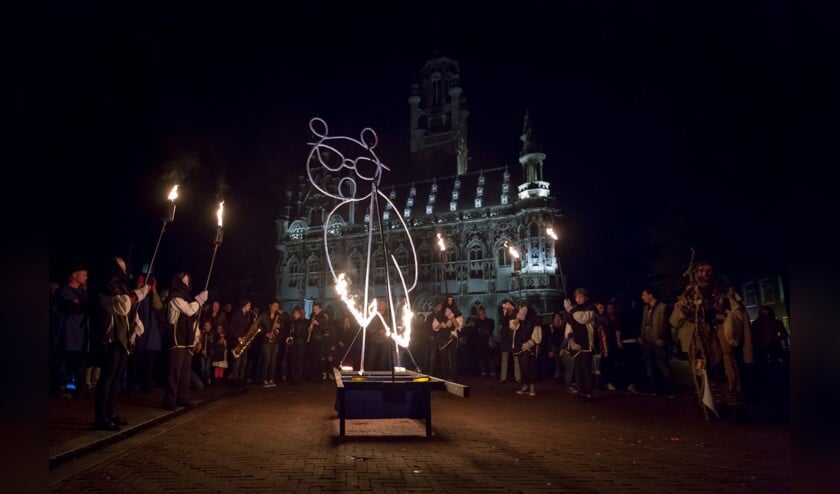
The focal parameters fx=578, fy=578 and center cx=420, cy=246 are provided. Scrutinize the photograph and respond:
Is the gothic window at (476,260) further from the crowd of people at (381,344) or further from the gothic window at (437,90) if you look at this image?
the crowd of people at (381,344)

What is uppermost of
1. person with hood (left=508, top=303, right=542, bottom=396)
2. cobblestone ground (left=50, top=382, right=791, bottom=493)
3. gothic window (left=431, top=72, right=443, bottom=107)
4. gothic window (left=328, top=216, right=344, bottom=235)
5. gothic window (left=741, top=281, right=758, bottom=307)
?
gothic window (left=431, top=72, right=443, bottom=107)

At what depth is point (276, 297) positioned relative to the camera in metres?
56.8

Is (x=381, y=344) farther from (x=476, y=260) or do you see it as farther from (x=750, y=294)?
(x=476, y=260)

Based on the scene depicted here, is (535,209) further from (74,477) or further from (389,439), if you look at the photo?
(74,477)

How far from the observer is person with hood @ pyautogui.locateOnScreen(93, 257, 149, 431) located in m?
7.13

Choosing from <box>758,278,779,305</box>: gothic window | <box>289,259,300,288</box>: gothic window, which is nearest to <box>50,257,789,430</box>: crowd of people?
<box>758,278,779,305</box>: gothic window

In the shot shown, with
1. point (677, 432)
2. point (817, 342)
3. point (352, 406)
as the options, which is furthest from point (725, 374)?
point (817, 342)

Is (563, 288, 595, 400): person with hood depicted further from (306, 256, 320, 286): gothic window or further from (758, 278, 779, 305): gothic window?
(306, 256, 320, 286): gothic window

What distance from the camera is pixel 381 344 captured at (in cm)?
1427

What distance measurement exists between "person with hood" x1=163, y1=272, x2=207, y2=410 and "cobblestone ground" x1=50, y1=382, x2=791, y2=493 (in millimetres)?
615

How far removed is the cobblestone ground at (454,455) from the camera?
16.0 feet

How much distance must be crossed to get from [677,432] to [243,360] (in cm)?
1165

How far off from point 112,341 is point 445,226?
4225cm

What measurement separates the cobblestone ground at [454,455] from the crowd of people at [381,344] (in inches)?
42.5
